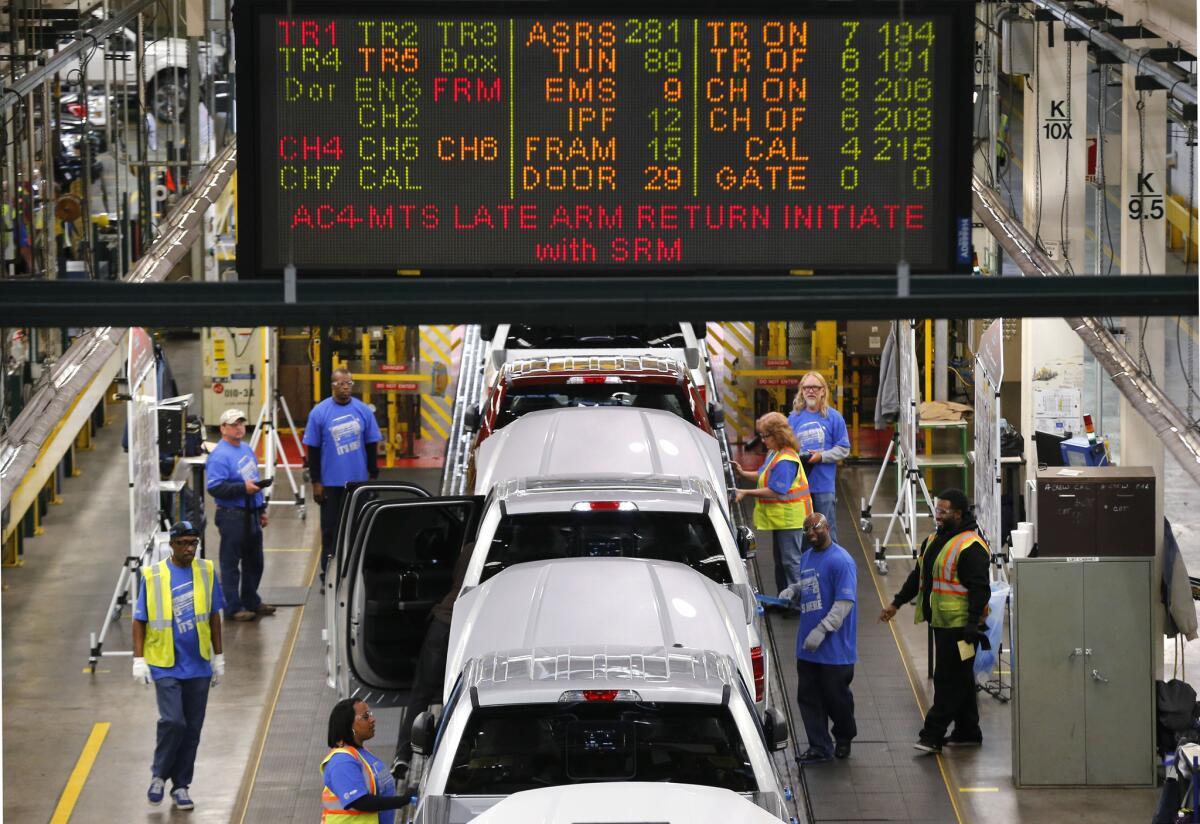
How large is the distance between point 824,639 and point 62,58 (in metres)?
5.79

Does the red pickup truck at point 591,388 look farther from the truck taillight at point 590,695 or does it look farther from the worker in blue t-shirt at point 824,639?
the truck taillight at point 590,695

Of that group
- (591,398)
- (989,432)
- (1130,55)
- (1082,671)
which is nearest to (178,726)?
(591,398)

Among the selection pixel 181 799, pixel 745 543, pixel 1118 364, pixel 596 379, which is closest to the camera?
pixel 181 799

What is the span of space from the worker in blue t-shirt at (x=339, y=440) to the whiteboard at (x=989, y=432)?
448 centimetres

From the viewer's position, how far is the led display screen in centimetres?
673

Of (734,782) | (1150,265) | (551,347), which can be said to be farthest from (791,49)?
(551,347)

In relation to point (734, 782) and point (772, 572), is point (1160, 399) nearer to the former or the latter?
point (772, 572)

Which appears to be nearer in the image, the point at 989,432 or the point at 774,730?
the point at 774,730

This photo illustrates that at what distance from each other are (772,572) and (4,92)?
274 inches

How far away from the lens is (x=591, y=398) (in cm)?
1354

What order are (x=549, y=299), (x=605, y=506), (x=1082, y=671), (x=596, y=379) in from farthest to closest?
(x=596, y=379)
(x=1082, y=671)
(x=605, y=506)
(x=549, y=299)

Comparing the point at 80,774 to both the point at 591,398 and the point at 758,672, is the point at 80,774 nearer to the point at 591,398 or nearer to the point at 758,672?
the point at 758,672

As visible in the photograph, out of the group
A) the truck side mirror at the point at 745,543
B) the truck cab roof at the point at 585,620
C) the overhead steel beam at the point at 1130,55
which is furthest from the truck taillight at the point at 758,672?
the overhead steel beam at the point at 1130,55

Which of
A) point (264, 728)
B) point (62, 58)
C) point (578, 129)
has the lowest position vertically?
point (264, 728)
